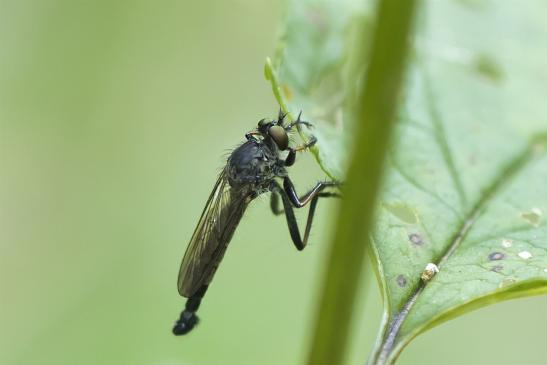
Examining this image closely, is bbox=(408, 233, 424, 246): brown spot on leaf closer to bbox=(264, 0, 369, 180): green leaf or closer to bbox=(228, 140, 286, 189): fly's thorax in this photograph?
bbox=(264, 0, 369, 180): green leaf

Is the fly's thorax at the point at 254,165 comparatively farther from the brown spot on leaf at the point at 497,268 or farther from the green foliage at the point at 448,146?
the brown spot on leaf at the point at 497,268

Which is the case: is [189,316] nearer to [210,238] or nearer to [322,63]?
[210,238]

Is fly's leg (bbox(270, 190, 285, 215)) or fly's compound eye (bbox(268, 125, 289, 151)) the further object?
fly's leg (bbox(270, 190, 285, 215))

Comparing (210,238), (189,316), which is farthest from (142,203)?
(189,316)

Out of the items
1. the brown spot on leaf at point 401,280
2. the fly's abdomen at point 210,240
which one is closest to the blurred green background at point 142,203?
the fly's abdomen at point 210,240

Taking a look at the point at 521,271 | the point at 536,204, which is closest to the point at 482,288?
the point at 521,271

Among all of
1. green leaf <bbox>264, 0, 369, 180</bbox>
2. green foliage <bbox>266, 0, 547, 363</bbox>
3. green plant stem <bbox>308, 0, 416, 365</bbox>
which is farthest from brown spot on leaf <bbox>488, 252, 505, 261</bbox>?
green plant stem <bbox>308, 0, 416, 365</bbox>
